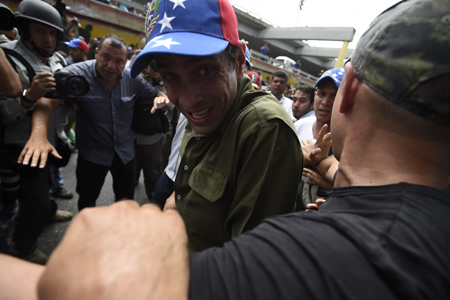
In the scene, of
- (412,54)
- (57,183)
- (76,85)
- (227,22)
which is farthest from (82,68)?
(412,54)

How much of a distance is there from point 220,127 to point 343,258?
992 millimetres

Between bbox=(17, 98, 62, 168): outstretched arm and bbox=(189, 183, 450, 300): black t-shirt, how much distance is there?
2.01m

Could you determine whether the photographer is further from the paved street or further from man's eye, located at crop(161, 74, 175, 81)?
man's eye, located at crop(161, 74, 175, 81)

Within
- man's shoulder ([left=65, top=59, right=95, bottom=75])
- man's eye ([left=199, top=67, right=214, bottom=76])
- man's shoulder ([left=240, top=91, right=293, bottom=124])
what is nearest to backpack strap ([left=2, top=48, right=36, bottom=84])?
man's shoulder ([left=65, top=59, right=95, bottom=75])

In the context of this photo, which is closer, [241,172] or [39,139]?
[241,172]

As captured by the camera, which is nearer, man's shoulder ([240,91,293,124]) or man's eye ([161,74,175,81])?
man's shoulder ([240,91,293,124])

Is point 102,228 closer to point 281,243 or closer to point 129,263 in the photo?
point 129,263

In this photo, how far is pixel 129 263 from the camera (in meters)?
0.46

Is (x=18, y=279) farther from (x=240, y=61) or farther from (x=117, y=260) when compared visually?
(x=240, y=61)

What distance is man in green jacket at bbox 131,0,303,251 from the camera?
3.49ft

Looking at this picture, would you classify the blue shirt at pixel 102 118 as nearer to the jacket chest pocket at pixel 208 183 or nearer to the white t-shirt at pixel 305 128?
the jacket chest pocket at pixel 208 183

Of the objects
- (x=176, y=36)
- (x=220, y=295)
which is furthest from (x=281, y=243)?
(x=176, y=36)

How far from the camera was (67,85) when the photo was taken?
2.11 meters

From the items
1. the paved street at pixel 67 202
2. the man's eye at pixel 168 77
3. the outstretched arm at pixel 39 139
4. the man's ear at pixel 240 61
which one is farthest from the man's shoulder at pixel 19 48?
the man's ear at pixel 240 61
